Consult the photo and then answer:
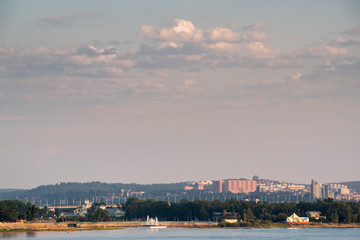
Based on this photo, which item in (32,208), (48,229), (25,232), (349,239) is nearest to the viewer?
(349,239)

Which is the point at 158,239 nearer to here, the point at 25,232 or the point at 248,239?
the point at 248,239

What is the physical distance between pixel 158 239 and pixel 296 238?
82.1 feet

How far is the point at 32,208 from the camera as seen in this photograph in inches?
7357

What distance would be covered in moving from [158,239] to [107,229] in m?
59.7

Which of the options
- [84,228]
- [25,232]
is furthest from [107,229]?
[25,232]

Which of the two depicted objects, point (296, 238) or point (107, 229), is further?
point (107, 229)

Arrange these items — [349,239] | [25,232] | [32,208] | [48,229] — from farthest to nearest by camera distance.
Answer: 1. [32,208]
2. [48,229]
3. [25,232]
4. [349,239]

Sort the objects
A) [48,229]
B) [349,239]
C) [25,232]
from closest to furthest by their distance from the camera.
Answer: [349,239], [25,232], [48,229]

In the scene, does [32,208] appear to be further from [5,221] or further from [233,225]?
[233,225]

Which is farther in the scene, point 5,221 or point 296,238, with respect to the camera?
point 5,221

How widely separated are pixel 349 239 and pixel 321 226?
66.8m

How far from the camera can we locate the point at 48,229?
176 m

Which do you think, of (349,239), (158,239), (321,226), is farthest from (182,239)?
(321,226)

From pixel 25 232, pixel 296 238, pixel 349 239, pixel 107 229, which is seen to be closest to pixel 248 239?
pixel 296 238
